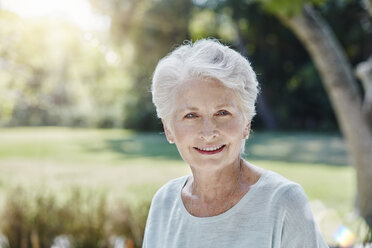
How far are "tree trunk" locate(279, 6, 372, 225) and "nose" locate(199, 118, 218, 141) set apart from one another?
3295mm

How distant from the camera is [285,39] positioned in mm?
21281

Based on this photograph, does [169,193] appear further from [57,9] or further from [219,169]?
[57,9]

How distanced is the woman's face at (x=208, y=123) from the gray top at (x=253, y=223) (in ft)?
0.50

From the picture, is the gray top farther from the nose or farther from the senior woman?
the nose

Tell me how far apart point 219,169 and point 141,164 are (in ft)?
36.0

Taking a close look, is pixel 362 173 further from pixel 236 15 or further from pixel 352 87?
pixel 236 15

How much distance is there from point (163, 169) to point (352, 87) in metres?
7.46

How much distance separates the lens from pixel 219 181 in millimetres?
1453

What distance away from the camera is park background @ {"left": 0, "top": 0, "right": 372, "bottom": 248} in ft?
12.9

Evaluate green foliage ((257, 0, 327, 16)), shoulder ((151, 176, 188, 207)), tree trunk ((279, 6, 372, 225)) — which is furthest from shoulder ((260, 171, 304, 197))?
tree trunk ((279, 6, 372, 225))

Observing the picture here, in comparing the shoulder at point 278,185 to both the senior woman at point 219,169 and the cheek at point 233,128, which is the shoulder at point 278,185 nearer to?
the senior woman at point 219,169

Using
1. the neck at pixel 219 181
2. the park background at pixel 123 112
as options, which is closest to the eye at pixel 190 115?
the neck at pixel 219 181

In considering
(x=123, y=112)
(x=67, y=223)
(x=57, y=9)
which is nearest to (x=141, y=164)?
(x=57, y=9)

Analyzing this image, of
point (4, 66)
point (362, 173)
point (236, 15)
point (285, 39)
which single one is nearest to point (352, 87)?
point (362, 173)
